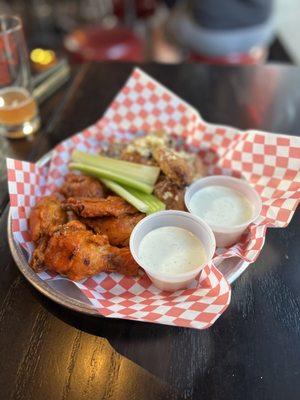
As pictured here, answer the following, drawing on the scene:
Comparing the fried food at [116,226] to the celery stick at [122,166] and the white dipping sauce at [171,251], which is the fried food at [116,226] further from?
the celery stick at [122,166]

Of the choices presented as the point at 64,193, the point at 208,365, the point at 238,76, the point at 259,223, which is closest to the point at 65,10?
the point at 238,76

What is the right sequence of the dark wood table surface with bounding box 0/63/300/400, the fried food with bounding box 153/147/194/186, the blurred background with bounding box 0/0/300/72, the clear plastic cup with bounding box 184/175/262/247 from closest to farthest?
1. the dark wood table surface with bounding box 0/63/300/400
2. the clear plastic cup with bounding box 184/175/262/247
3. the fried food with bounding box 153/147/194/186
4. the blurred background with bounding box 0/0/300/72

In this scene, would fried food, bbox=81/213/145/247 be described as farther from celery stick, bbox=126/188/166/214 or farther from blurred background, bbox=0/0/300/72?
blurred background, bbox=0/0/300/72

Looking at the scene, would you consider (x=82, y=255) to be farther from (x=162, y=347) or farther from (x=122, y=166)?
(x=122, y=166)

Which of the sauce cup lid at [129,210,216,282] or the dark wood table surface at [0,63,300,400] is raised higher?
the sauce cup lid at [129,210,216,282]

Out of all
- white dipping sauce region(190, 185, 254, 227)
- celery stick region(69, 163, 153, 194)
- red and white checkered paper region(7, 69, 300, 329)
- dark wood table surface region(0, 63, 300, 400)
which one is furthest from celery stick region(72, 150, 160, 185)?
dark wood table surface region(0, 63, 300, 400)

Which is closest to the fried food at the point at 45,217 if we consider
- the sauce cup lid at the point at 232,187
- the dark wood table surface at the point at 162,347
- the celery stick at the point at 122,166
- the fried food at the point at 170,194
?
the dark wood table surface at the point at 162,347
